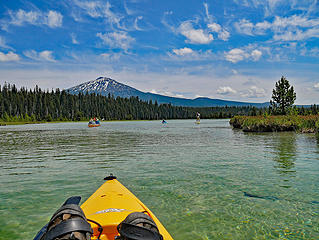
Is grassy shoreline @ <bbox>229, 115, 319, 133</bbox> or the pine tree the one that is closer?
grassy shoreline @ <bbox>229, 115, 319, 133</bbox>

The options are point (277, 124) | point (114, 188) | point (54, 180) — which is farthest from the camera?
point (277, 124)

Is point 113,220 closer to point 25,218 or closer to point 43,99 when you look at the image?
point 25,218

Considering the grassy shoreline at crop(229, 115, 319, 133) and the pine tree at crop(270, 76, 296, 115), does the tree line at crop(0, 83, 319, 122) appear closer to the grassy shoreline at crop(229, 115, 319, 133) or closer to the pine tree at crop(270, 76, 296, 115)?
the pine tree at crop(270, 76, 296, 115)

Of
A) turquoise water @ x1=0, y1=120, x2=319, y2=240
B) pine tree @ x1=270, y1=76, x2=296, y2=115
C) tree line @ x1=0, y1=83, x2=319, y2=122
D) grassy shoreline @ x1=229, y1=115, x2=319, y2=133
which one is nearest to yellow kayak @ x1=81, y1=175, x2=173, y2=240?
turquoise water @ x1=0, y1=120, x2=319, y2=240

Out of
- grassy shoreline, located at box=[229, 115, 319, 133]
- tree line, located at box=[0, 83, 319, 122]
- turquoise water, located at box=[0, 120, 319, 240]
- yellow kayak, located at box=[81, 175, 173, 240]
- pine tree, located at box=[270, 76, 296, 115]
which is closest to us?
yellow kayak, located at box=[81, 175, 173, 240]

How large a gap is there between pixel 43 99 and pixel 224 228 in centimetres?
15736

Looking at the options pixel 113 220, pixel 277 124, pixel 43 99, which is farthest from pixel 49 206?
pixel 43 99

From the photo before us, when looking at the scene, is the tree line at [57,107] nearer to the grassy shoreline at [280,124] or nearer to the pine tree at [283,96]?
the pine tree at [283,96]

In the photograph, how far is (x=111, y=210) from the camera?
4.79 meters

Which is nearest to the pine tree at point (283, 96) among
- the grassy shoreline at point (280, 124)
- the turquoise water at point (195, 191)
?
the grassy shoreline at point (280, 124)

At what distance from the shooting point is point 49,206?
777 centimetres

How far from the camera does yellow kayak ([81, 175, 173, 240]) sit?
13.6 feet

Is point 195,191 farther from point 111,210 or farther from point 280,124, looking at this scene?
point 280,124

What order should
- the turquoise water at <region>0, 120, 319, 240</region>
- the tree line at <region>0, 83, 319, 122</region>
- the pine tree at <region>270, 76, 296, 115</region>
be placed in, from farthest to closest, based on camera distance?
1. the tree line at <region>0, 83, 319, 122</region>
2. the pine tree at <region>270, 76, 296, 115</region>
3. the turquoise water at <region>0, 120, 319, 240</region>
